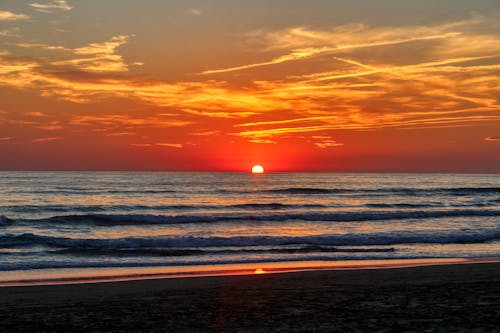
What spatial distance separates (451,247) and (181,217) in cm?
2015

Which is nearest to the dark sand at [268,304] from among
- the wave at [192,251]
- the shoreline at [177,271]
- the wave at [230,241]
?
the shoreline at [177,271]

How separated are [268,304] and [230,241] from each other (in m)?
14.7

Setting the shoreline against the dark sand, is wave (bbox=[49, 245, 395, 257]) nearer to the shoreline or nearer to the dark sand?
the shoreline

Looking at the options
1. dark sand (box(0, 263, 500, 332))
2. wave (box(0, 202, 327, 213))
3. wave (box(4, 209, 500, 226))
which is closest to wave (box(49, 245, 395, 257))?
dark sand (box(0, 263, 500, 332))

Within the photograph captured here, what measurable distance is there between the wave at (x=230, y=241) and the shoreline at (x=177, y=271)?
17.9 feet

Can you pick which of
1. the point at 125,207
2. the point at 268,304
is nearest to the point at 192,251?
the point at 268,304

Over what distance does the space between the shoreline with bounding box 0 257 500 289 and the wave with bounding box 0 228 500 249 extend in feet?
17.9

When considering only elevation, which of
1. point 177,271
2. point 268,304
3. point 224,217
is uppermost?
point 268,304

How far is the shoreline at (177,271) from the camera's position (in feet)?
47.5

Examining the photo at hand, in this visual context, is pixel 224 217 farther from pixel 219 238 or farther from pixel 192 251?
pixel 192 251

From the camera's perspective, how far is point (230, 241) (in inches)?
951

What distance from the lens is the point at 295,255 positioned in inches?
789

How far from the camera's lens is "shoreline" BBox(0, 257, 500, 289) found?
47.5ft

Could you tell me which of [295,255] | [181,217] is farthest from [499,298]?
[181,217]
